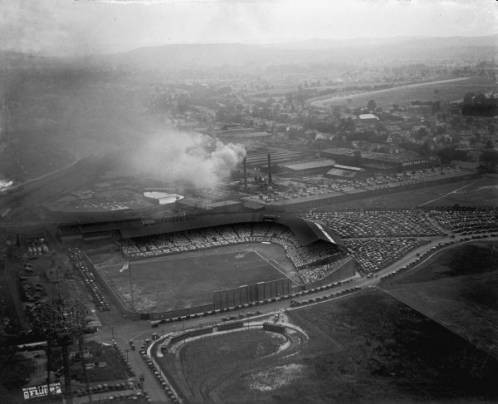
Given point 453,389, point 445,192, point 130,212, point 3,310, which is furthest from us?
point 445,192

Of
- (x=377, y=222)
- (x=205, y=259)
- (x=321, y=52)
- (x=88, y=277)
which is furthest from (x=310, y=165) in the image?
(x=321, y=52)

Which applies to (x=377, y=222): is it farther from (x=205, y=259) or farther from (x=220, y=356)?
(x=220, y=356)

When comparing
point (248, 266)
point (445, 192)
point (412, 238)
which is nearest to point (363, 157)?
point (445, 192)

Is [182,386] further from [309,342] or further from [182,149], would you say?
[182,149]

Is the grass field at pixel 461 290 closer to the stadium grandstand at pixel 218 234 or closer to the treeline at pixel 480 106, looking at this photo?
the stadium grandstand at pixel 218 234

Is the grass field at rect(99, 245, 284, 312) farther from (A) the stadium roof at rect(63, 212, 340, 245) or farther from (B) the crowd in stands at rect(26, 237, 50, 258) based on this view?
(B) the crowd in stands at rect(26, 237, 50, 258)

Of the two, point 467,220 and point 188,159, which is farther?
point 188,159
